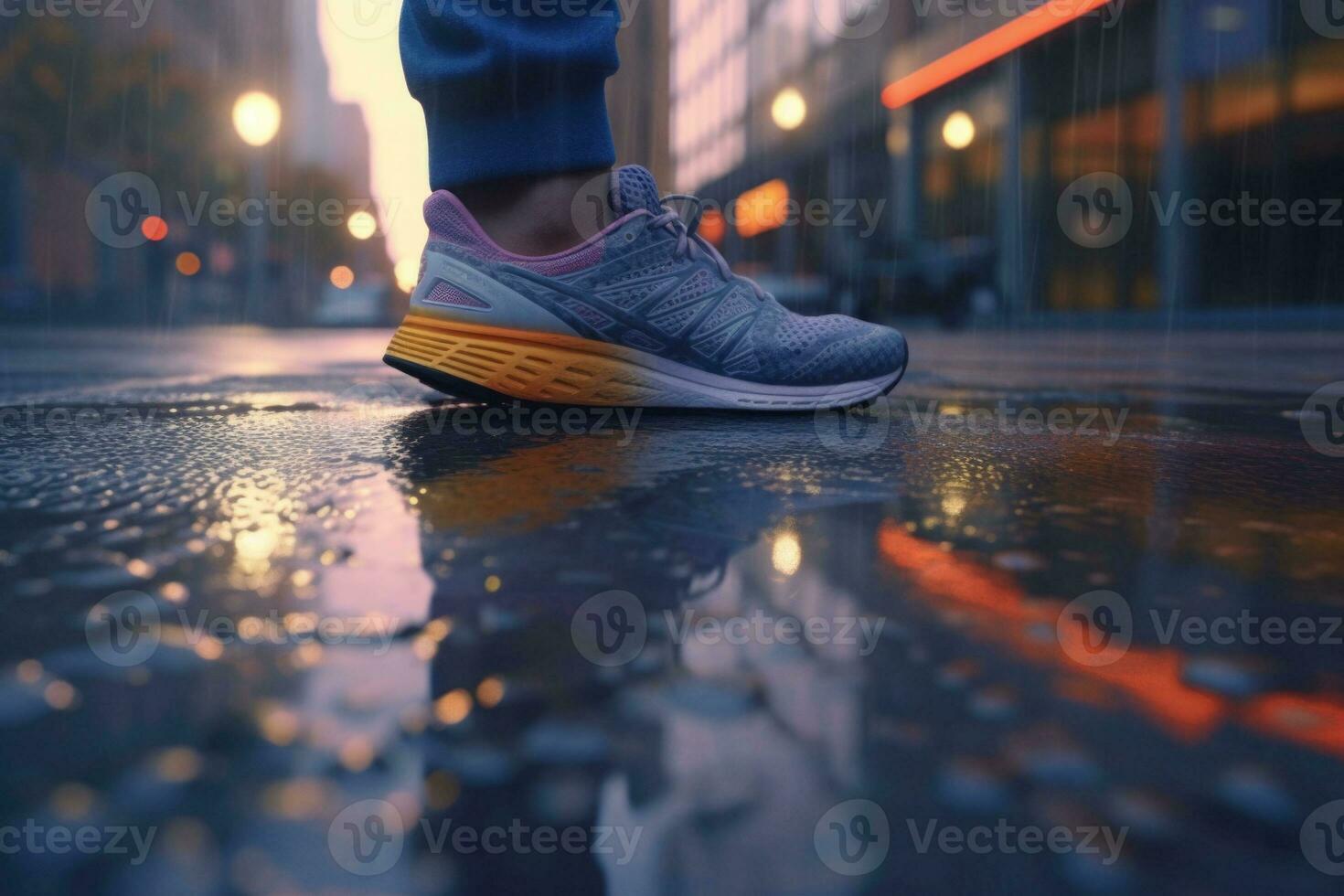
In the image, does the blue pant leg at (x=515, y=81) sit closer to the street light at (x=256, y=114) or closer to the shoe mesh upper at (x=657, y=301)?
the shoe mesh upper at (x=657, y=301)

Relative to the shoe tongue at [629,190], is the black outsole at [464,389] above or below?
below

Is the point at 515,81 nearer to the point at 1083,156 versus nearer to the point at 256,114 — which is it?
the point at 256,114

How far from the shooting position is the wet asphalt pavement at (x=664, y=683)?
0.33 meters

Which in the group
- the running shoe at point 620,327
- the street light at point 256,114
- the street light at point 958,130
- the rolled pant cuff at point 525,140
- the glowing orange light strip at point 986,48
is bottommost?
the running shoe at point 620,327

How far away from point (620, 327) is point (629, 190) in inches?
9.5

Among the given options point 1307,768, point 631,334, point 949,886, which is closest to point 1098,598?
point 1307,768

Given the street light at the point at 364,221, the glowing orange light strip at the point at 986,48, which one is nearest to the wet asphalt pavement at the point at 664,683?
the street light at the point at 364,221

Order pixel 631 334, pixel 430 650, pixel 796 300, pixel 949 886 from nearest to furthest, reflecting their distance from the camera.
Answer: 1. pixel 949 886
2. pixel 430 650
3. pixel 631 334
4. pixel 796 300

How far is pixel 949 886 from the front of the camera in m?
0.32

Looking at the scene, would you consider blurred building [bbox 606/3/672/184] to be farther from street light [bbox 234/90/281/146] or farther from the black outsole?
the black outsole

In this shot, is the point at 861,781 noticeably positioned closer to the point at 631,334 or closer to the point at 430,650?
the point at 430,650

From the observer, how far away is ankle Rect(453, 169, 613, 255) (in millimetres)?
1618

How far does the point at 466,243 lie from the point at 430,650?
1226 mm

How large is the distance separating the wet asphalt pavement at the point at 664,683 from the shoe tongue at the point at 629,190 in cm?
71
